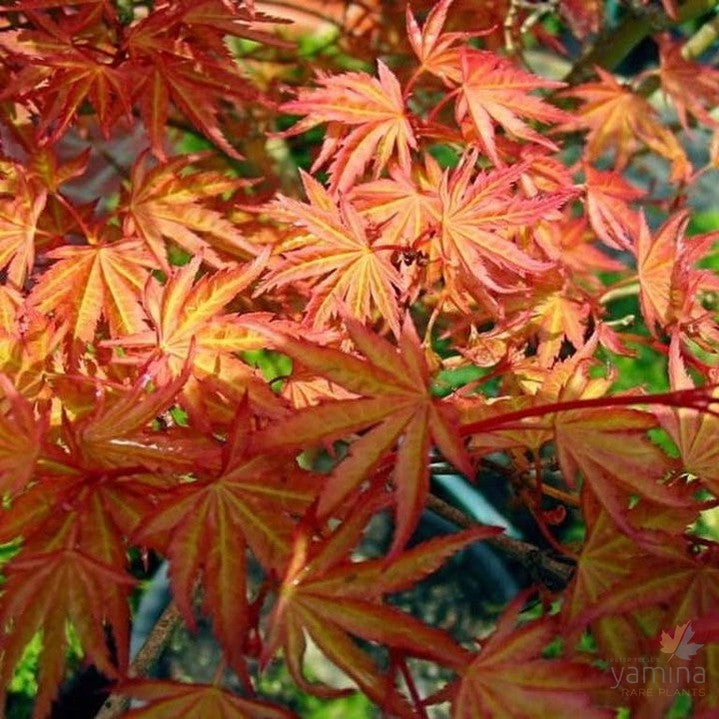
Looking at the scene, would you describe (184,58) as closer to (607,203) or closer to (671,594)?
(607,203)

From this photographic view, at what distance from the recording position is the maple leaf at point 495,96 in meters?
0.97

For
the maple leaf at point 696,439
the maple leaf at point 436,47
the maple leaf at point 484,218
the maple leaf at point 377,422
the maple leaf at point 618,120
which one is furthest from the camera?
the maple leaf at point 618,120

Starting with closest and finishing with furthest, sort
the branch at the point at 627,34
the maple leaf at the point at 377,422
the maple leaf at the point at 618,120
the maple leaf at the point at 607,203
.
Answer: the maple leaf at the point at 377,422, the maple leaf at the point at 607,203, the maple leaf at the point at 618,120, the branch at the point at 627,34

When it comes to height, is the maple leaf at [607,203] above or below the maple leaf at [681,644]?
above

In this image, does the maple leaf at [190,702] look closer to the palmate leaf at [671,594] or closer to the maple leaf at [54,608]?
the maple leaf at [54,608]

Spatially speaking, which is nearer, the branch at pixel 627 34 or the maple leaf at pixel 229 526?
the maple leaf at pixel 229 526

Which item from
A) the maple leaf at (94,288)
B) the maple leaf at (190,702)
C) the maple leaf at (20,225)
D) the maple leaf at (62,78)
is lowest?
the maple leaf at (190,702)

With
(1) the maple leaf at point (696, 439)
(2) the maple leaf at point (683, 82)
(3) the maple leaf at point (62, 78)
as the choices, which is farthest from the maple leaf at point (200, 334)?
(2) the maple leaf at point (683, 82)

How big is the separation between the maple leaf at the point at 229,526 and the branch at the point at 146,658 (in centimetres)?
17

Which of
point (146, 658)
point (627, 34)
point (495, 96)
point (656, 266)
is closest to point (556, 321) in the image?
point (656, 266)

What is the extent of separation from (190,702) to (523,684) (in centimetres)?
23

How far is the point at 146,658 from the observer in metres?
0.84

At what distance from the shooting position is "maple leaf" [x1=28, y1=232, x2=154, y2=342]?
0.90 metres

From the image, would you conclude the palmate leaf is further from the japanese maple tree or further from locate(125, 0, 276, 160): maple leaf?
locate(125, 0, 276, 160): maple leaf
